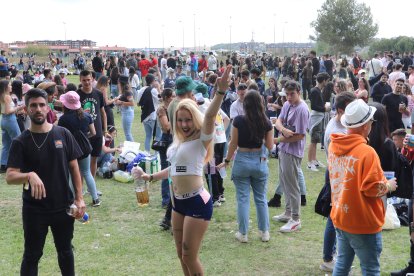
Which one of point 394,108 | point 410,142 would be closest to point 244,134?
point 410,142

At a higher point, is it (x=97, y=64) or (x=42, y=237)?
(x=97, y=64)

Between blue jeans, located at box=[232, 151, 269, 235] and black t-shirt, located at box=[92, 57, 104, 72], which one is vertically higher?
black t-shirt, located at box=[92, 57, 104, 72]

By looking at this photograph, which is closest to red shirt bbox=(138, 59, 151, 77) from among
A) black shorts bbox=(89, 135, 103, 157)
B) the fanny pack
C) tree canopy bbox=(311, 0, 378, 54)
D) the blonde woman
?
black shorts bbox=(89, 135, 103, 157)

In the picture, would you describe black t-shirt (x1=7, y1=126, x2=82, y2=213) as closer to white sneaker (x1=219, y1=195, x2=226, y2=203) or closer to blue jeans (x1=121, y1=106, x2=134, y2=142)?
white sneaker (x1=219, y1=195, x2=226, y2=203)

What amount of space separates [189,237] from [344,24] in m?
54.3

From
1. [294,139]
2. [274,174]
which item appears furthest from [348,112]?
[274,174]

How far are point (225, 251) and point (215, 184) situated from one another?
72.5 inches

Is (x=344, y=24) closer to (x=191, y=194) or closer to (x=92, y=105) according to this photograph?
(x=92, y=105)

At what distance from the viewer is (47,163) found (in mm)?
4008

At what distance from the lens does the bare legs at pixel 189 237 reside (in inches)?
153

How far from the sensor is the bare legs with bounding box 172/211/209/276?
3.88 m

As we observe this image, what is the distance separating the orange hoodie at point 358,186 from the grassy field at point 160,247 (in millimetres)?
1610

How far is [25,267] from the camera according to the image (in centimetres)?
412

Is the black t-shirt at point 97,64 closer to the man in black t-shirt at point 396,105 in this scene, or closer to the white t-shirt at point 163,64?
the white t-shirt at point 163,64
